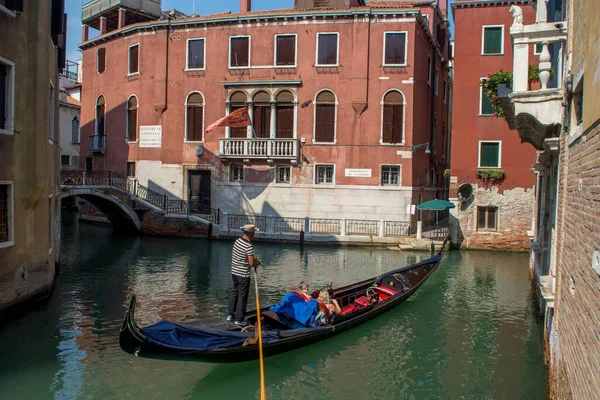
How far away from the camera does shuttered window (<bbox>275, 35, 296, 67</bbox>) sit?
2083 cm

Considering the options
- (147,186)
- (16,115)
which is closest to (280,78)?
(147,186)

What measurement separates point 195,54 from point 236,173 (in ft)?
17.0

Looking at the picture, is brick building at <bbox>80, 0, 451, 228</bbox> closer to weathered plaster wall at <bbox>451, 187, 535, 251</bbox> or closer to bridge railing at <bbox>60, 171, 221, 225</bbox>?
bridge railing at <bbox>60, 171, 221, 225</bbox>

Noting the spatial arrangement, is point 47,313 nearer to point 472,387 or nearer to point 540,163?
point 472,387

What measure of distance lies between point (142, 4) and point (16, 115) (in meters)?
19.6

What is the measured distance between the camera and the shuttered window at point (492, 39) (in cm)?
1819

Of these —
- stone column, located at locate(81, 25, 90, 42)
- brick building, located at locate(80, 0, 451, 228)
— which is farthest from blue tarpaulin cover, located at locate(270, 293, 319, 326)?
stone column, located at locate(81, 25, 90, 42)

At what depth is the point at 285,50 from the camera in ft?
68.6

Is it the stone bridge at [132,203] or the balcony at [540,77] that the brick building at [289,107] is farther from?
the balcony at [540,77]

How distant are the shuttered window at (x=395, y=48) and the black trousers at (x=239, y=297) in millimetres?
14667

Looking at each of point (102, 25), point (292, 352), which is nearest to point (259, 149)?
point (102, 25)

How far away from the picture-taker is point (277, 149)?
20.6 m

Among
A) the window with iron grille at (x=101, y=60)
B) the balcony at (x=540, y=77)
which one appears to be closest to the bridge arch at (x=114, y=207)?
the window with iron grille at (x=101, y=60)

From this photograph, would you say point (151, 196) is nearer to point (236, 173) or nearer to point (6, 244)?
point (236, 173)
